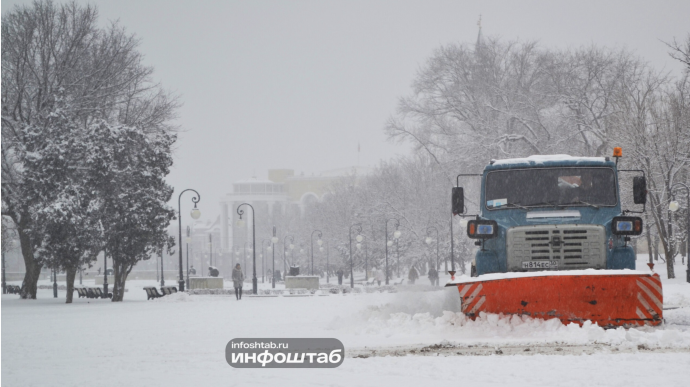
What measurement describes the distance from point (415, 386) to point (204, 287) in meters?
40.7

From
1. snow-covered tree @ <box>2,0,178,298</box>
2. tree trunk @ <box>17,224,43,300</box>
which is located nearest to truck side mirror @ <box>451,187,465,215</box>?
snow-covered tree @ <box>2,0,178,298</box>

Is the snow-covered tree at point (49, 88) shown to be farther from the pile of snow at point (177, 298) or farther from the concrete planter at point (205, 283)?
the concrete planter at point (205, 283)

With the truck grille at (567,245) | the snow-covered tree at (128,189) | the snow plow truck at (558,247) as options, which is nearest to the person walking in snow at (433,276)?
the snow-covered tree at (128,189)

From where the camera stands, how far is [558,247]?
42.0 ft

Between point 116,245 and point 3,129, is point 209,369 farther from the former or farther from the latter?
point 3,129

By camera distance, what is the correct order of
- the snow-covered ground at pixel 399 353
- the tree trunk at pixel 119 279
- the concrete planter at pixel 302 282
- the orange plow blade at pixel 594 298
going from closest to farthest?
the snow-covered ground at pixel 399 353 < the orange plow blade at pixel 594 298 < the tree trunk at pixel 119 279 < the concrete planter at pixel 302 282

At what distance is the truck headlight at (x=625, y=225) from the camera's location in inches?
509

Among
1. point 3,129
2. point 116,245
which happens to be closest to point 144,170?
point 116,245

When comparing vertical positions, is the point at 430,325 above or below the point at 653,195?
below

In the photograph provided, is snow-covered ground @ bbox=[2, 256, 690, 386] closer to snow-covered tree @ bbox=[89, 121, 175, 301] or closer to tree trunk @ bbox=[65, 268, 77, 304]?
snow-covered tree @ bbox=[89, 121, 175, 301]

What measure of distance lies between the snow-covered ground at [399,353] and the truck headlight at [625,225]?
146cm

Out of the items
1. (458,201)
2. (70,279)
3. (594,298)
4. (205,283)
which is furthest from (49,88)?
(594,298)

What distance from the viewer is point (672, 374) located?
863 cm

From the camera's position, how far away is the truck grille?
12.7 meters
